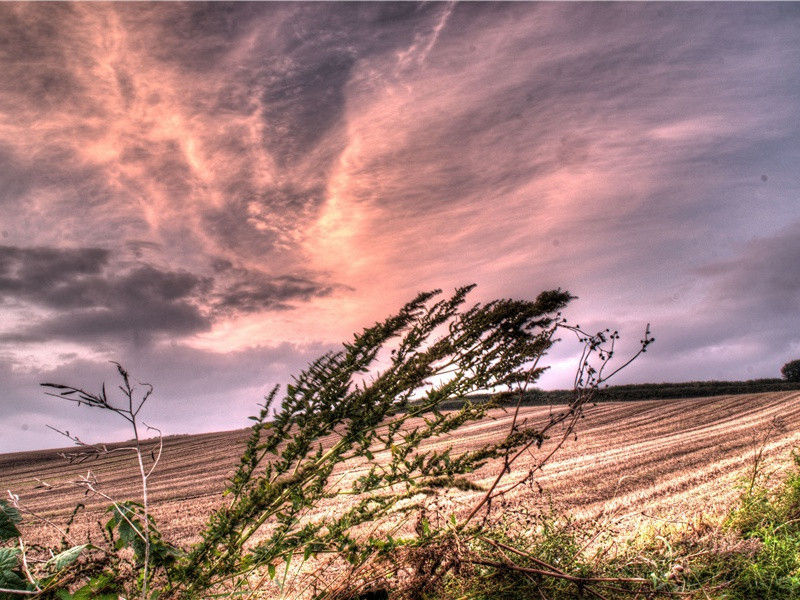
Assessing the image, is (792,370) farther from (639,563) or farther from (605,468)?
(639,563)

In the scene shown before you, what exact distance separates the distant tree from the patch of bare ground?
826 cm

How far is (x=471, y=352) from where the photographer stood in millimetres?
1763

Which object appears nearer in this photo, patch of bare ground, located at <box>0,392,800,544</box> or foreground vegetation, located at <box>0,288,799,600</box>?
foreground vegetation, located at <box>0,288,799,600</box>

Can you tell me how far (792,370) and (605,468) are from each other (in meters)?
20.9

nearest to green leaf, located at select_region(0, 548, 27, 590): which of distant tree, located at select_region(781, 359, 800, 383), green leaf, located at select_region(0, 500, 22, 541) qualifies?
green leaf, located at select_region(0, 500, 22, 541)

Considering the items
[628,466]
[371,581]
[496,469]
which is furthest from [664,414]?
[371,581]

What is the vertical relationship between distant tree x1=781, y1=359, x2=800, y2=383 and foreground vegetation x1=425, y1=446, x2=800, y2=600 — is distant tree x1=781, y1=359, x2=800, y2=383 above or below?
below

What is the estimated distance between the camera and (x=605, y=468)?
25.4ft

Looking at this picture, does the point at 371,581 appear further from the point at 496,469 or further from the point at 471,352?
the point at 496,469

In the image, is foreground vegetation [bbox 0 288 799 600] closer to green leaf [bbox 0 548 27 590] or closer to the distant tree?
green leaf [bbox 0 548 27 590]

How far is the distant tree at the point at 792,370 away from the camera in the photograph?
23.0m

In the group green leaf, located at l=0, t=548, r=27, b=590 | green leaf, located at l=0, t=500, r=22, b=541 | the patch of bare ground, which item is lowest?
the patch of bare ground

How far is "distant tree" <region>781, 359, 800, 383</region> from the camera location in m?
23.0

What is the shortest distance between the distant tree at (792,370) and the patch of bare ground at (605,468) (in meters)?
8.26
